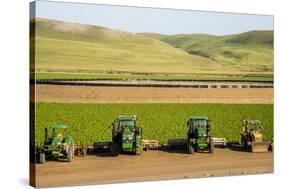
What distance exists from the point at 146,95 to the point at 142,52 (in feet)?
5.05

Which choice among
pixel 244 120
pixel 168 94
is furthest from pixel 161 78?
pixel 244 120

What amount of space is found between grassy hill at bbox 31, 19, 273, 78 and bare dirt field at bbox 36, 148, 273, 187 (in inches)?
114

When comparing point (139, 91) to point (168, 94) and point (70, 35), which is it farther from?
point (70, 35)

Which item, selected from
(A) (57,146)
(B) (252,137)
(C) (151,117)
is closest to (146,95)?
(C) (151,117)

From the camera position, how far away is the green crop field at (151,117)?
21297 millimetres

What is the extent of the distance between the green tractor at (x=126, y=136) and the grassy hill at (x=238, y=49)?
3378mm

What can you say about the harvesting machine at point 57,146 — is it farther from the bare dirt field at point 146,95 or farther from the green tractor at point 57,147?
the bare dirt field at point 146,95

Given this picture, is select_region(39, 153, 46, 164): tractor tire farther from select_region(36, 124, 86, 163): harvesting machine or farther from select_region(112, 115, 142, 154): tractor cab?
select_region(112, 115, 142, 154): tractor cab

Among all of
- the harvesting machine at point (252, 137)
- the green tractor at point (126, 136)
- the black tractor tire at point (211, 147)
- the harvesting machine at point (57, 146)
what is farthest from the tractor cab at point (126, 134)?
the harvesting machine at point (252, 137)

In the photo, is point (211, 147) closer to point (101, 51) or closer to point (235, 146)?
point (235, 146)

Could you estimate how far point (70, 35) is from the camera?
70.3ft

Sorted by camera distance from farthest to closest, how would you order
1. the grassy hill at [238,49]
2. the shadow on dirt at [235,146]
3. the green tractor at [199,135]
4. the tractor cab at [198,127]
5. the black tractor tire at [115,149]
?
the shadow on dirt at [235,146] → the grassy hill at [238,49] → the tractor cab at [198,127] → the green tractor at [199,135] → the black tractor tire at [115,149]

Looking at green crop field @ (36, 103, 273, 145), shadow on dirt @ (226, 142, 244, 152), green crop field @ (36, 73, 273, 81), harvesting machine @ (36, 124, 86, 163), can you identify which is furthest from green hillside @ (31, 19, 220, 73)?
shadow on dirt @ (226, 142, 244, 152)

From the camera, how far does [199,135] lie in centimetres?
2339
